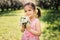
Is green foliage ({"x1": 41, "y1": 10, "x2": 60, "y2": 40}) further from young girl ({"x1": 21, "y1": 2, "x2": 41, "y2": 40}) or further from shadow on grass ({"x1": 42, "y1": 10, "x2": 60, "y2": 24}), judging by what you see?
young girl ({"x1": 21, "y1": 2, "x2": 41, "y2": 40})

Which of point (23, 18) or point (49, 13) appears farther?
point (49, 13)

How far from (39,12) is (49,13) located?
0.14 m

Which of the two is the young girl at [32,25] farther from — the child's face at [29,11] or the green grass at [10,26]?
the green grass at [10,26]

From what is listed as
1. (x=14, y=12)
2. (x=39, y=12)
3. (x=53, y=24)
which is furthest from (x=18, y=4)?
(x=53, y=24)

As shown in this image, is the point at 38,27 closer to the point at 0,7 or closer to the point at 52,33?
the point at 52,33

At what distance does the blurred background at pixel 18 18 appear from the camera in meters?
2.48

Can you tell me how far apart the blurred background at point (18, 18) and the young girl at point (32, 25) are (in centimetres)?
9

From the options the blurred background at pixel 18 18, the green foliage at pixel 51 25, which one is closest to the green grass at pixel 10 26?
the blurred background at pixel 18 18

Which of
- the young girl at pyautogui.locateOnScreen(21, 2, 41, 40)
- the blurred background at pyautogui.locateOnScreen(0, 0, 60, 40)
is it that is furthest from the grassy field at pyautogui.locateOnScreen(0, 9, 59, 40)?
the young girl at pyautogui.locateOnScreen(21, 2, 41, 40)

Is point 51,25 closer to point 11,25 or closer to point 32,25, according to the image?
point 32,25

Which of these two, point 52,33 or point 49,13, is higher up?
point 49,13

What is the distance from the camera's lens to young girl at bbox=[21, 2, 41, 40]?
2336 mm

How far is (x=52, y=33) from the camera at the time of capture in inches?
97.9

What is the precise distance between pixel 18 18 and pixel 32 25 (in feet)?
0.71
